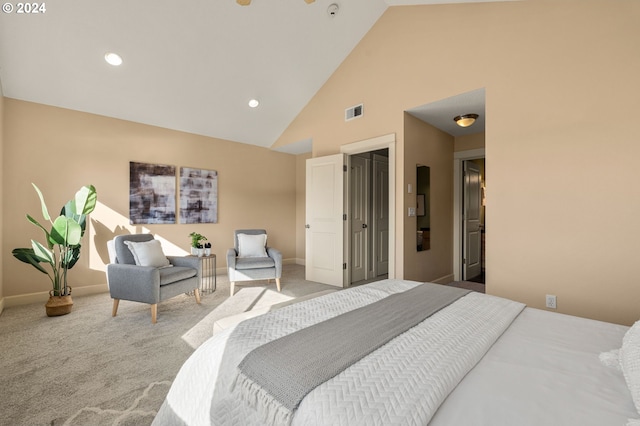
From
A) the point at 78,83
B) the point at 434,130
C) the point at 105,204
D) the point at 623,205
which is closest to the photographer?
the point at 623,205

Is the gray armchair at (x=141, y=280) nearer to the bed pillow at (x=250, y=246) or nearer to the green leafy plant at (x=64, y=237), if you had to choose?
the green leafy plant at (x=64, y=237)

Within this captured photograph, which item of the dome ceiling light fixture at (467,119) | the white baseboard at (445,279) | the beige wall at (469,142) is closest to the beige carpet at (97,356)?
the white baseboard at (445,279)

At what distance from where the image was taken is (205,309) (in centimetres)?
352

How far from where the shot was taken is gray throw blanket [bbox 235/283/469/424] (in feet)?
2.94

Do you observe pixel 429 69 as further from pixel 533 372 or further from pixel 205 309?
pixel 205 309

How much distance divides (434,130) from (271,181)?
343 cm

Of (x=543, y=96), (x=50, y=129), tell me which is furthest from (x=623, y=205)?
(x=50, y=129)

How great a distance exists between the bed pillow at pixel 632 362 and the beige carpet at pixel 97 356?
2.13 meters

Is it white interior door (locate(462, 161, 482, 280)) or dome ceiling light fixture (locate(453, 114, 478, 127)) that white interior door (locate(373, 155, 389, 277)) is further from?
dome ceiling light fixture (locate(453, 114, 478, 127))

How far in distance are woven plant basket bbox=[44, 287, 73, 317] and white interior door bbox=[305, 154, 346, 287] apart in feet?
10.4

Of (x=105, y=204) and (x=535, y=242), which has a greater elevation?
(x=105, y=204)

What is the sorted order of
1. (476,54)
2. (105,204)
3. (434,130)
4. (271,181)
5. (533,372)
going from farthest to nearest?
(271,181) → (434,130) → (105,204) → (476,54) → (533,372)

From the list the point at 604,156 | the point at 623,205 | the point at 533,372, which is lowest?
the point at 533,372

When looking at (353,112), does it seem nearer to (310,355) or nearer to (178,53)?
(178,53)
